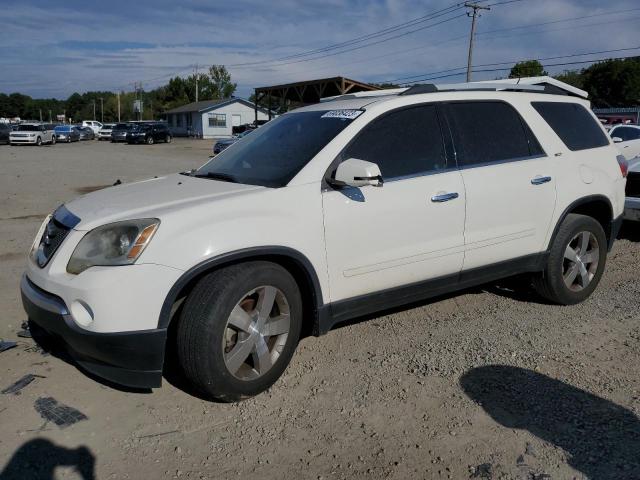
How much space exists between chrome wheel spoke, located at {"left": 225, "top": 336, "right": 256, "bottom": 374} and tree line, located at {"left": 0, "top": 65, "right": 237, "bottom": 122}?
8789 cm

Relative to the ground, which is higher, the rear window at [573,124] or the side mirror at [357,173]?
the rear window at [573,124]

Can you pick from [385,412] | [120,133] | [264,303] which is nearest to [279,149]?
[264,303]

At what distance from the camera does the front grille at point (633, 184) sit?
7.68 m

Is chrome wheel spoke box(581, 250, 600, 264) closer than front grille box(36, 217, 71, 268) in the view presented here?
No

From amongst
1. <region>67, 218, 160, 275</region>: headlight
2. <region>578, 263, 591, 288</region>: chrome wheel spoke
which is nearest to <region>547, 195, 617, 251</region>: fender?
<region>578, 263, 591, 288</region>: chrome wheel spoke

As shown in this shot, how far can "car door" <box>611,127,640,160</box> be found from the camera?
499 inches

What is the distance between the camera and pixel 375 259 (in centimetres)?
373

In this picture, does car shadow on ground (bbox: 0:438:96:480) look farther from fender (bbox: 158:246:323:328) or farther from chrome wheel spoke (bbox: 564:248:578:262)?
chrome wheel spoke (bbox: 564:248:578:262)

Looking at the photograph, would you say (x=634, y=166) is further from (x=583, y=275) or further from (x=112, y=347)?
(x=112, y=347)

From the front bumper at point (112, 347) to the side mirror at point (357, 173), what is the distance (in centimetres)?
137

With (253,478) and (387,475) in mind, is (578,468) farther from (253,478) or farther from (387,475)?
(253,478)

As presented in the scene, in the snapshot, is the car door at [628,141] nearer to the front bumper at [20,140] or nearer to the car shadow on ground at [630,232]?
the car shadow on ground at [630,232]

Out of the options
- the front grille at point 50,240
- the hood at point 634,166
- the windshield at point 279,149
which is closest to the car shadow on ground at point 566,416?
the windshield at point 279,149

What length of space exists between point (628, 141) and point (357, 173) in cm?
1197
